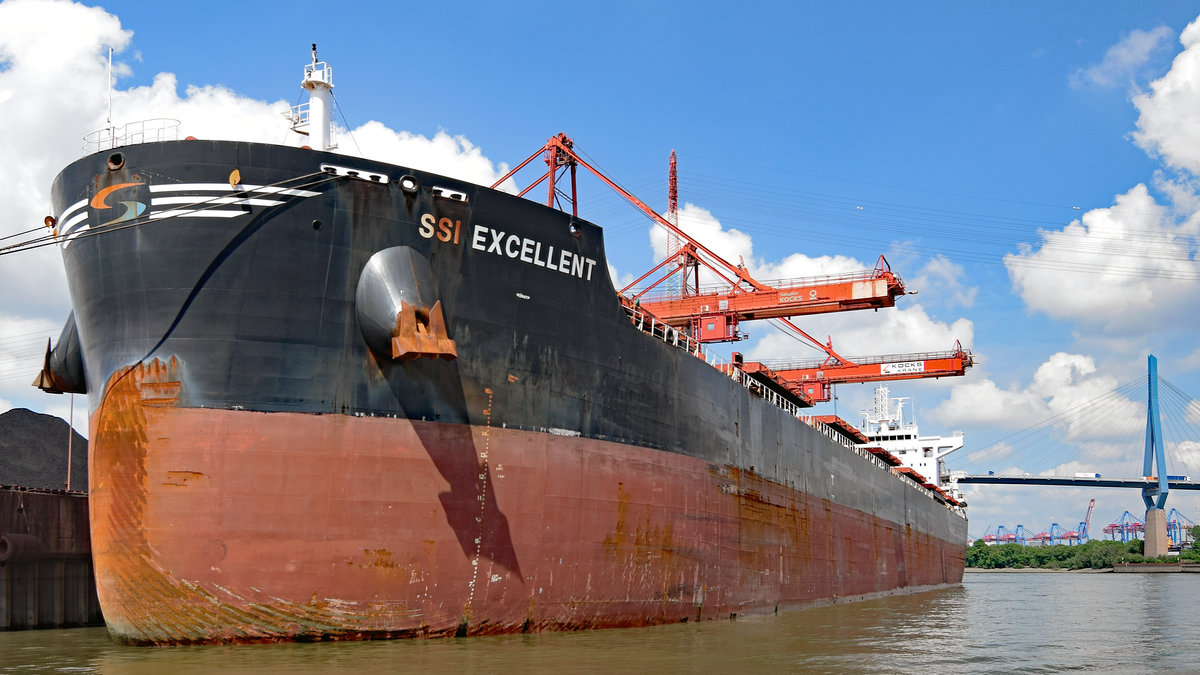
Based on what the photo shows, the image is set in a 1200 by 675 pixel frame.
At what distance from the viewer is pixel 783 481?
19.9 meters

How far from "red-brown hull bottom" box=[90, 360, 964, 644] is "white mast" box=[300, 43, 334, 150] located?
4091 mm

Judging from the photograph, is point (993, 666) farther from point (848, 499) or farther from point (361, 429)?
point (848, 499)

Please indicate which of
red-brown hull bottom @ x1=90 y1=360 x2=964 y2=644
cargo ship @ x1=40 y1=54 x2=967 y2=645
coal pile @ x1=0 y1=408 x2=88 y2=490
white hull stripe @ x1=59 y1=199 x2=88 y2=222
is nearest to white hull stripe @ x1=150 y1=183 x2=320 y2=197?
cargo ship @ x1=40 y1=54 x2=967 y2=645

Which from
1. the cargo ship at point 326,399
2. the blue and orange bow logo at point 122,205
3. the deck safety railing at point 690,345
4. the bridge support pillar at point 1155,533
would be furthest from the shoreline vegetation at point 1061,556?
the blue and orange bow logo at point 122,205

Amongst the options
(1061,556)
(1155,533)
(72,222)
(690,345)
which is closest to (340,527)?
(72,222)

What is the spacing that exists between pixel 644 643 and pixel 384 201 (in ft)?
21.4

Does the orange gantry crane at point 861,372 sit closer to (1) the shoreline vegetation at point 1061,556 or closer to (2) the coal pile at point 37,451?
(2) the coal pile at point 37,451

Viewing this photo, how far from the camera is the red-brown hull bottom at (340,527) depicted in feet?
33.8

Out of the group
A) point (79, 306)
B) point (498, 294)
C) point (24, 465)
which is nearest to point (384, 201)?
point (498, 294)

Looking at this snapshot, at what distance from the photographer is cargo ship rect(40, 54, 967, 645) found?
1045cm

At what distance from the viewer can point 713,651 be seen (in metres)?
11.4

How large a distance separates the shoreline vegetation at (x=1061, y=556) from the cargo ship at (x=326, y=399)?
78800 mm

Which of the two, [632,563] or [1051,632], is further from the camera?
[1051,632]

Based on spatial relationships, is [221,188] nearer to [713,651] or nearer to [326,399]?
[326,399]
